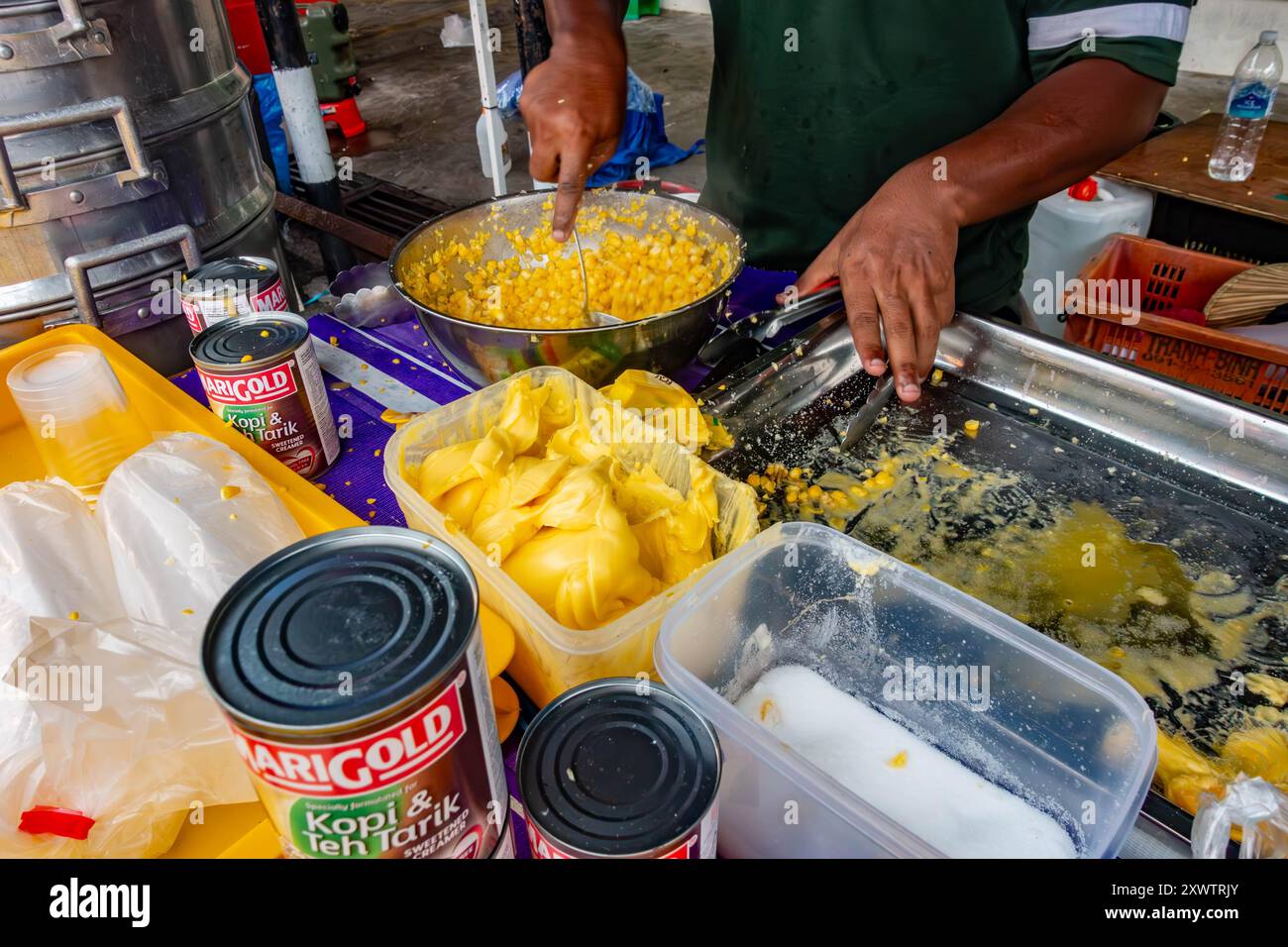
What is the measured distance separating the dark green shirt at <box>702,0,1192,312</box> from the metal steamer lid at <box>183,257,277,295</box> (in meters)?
1.28

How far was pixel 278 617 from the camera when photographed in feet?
2.16

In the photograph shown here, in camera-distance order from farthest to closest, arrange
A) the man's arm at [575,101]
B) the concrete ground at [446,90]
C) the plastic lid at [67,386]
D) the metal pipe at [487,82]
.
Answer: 1. the concrete ground at [446,90]
2. the metal pipe at [487,82]
3. the man's arm at [575,101]
4. the plastic lid at [67,386]

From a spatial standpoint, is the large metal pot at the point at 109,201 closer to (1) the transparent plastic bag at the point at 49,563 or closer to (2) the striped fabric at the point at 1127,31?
(1) the transparent plastic bag at the point at 49,563

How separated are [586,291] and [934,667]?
1065mm

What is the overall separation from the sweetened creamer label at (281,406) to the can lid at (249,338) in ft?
0.07

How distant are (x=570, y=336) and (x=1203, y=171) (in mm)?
3450

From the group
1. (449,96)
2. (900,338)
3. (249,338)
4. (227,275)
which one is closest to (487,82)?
(227,275)

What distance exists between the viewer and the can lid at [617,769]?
0.65 metres

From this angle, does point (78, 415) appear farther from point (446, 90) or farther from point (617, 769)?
point (446, 90)

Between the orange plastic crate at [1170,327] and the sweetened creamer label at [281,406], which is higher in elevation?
the sweetened creamer label at [281,406]

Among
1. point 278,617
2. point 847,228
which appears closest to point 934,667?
point 278,617

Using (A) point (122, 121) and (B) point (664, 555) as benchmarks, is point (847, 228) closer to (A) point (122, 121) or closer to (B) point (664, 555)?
(B) point (664, 555)

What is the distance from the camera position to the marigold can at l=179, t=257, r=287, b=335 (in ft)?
4.92

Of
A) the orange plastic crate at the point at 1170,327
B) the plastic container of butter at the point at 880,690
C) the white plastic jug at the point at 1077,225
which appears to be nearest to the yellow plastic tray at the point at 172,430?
the plastic container of butter at the point at 880,690
